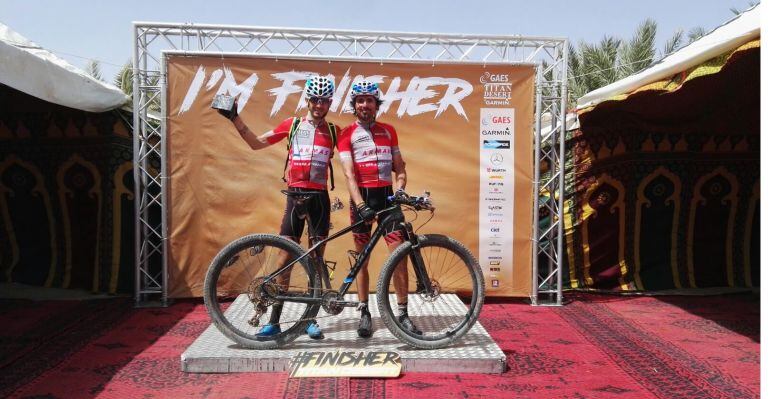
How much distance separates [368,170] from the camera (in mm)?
4508

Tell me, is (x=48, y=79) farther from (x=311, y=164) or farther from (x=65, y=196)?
(x=311, y=164)

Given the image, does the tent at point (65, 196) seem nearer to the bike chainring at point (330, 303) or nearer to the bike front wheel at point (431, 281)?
the bike chainring at point (330, 303)

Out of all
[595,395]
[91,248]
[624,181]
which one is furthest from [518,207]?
[91,248]

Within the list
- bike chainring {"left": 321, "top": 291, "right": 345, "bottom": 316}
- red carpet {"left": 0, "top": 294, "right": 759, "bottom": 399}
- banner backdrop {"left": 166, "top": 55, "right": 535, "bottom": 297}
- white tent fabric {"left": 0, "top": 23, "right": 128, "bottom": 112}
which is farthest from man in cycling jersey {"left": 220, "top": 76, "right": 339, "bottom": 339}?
banner backdrop {"left": 166, "top": 55, "right": 535, "bottom": 297}

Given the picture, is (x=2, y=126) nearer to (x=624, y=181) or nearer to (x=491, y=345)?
(x=491, y=345)

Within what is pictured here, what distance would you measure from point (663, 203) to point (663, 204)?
0.01m

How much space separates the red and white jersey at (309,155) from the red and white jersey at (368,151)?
128mm

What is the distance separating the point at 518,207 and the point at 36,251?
500 centimetres

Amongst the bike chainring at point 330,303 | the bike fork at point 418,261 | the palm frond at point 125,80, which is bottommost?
the bike chainring at point 330,303

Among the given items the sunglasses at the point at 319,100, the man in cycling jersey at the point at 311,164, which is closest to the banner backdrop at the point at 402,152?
the man in cycling jersey at the point at 311,164

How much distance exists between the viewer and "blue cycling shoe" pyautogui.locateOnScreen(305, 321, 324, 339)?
448 centimetres

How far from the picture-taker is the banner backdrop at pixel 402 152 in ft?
20.2

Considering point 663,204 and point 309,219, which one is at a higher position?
point 663,204

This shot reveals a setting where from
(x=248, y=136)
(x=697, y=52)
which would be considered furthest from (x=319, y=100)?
(x=697, y=52)
